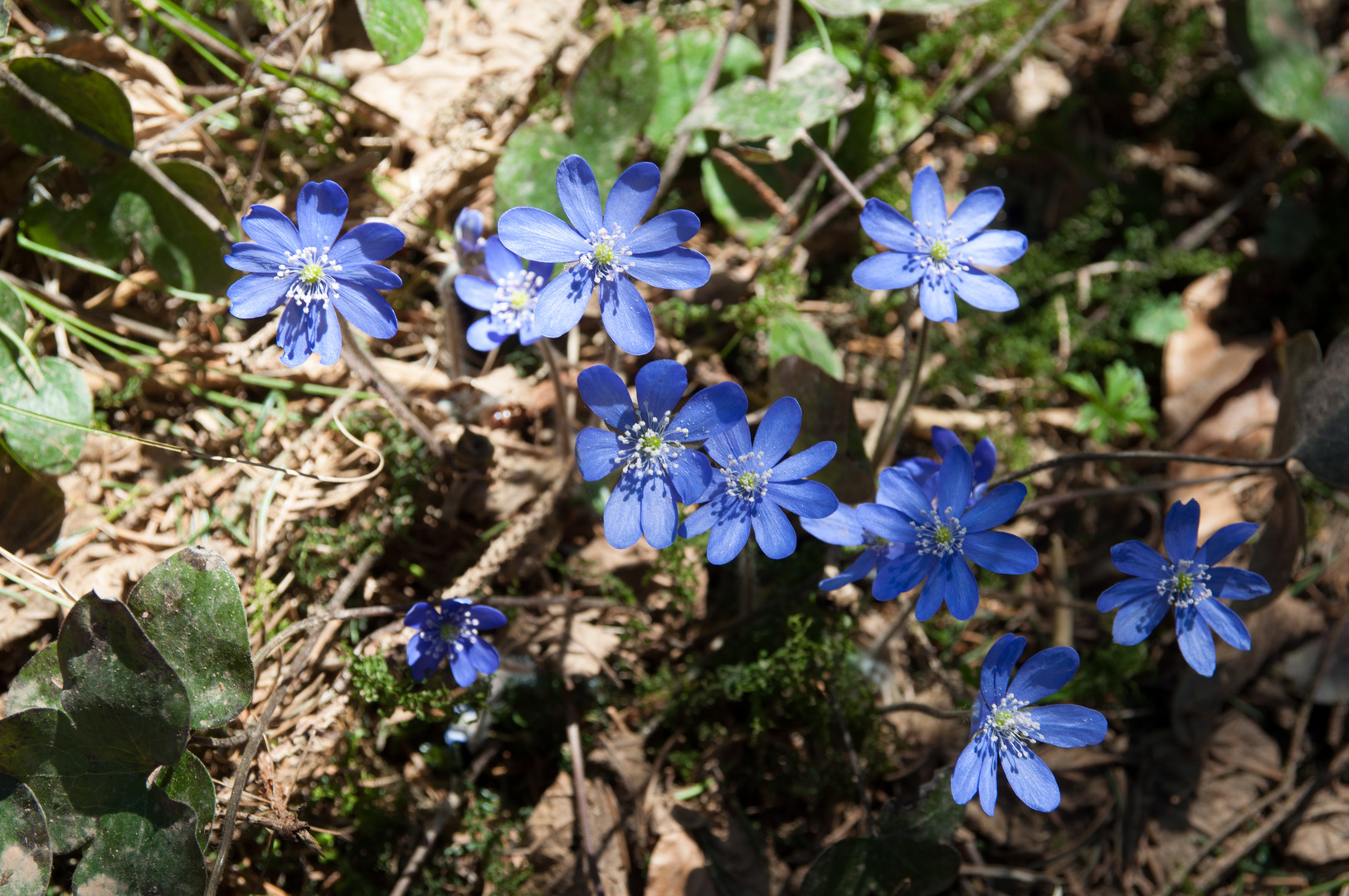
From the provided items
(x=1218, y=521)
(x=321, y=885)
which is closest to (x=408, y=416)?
(x=321, y=885)

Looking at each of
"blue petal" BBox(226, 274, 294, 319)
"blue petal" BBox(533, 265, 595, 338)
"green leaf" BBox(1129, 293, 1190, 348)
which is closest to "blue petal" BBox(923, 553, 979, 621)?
"blue petal" BBox(533, 265, 595, 338)

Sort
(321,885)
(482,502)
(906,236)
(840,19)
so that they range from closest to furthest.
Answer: (906,236), (321,885), (482,502), (840,19)

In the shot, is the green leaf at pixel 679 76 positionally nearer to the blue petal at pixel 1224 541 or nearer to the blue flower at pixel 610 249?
the blue flower at pixel 610 249

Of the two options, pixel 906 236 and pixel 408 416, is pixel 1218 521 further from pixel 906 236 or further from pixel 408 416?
pixel 408 416

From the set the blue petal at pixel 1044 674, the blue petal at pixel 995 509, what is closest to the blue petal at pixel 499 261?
the blue petal at pixel 995 509

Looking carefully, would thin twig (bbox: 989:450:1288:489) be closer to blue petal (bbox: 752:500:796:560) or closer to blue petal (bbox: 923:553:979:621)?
blue petal (bbox: 923:553:979:621)

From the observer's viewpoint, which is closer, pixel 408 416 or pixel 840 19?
pixel 408 416

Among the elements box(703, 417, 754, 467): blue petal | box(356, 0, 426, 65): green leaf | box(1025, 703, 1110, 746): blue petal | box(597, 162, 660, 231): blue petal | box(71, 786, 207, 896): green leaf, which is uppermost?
box(356, 0, 426, 65): green leaf
